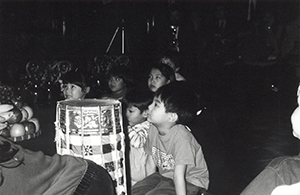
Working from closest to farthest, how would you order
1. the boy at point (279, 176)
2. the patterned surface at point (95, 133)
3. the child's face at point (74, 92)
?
the boy at point (279, 176)
the patterned surface at point (95, 133)
the child's face at point (74, 92)

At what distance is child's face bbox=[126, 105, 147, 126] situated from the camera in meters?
2.74

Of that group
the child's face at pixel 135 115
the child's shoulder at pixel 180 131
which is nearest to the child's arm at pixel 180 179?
the child's shoulder at pixel 180 131

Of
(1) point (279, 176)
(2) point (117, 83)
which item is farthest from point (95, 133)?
(2) point (117, 83)

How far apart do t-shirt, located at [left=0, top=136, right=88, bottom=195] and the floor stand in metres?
2.06

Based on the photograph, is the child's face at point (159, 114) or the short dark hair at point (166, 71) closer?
the child's face at point (159, 114)

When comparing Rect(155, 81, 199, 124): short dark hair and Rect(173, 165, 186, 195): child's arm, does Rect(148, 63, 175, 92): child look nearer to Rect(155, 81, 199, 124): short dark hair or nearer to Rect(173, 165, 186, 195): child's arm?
Rect(155, 81, 199, 124): short dark hair

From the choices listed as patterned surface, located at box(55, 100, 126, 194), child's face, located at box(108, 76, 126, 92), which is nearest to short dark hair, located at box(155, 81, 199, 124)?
patterned surface, located at box(55, 100, 126, 194)

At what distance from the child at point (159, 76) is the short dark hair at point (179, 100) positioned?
4.46ft

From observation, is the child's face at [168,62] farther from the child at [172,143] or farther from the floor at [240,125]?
the child at [172,143]

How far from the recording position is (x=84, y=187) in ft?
4.03

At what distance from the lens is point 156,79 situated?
3.64 m

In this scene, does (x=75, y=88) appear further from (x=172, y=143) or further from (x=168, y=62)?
Result: (x=172, y=143)

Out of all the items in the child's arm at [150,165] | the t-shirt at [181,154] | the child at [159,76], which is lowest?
the child's arm at [150,165]

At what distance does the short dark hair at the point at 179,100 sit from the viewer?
2.20 metres
